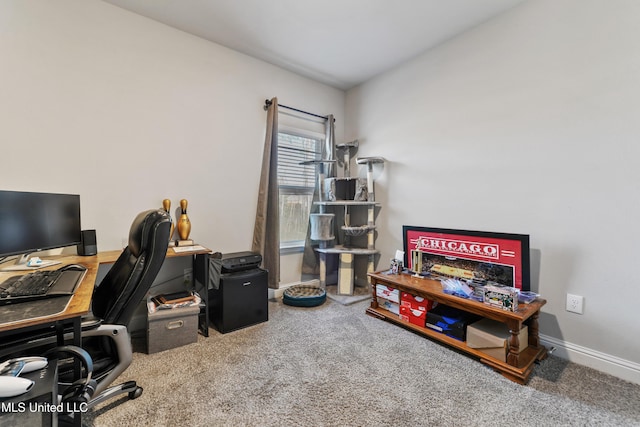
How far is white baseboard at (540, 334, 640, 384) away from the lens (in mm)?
1644

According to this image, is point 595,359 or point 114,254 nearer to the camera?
point 595,359

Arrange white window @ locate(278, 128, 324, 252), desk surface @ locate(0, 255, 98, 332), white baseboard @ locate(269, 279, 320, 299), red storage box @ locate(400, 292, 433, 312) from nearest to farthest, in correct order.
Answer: desk surface @ locate(0, 255, 98, 332), red storage box @ locate(400, 292, 433, 312), white baseboard @ locate(269, 279, 320, 299), white window @ locate(278, 128, 324, 252)

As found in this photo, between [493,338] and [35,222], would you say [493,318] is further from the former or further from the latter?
[35,222]

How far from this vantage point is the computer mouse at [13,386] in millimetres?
670

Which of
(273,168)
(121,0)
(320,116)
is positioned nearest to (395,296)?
(273,168)

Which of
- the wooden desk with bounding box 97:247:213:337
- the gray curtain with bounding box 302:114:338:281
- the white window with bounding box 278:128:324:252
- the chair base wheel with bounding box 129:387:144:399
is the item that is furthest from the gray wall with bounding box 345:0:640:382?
the chair base wheel with bounding box 129:387:144:399

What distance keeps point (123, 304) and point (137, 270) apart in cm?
16

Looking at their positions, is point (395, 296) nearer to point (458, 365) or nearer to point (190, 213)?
point (458, 365)

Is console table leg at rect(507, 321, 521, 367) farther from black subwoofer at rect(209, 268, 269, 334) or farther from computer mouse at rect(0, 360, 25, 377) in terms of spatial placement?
computer mouse at rect(0, 360, 25, 377)

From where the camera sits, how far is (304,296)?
2809 millimetres

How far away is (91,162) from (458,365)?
2.99 m

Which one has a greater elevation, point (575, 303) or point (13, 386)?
point (13, 386)

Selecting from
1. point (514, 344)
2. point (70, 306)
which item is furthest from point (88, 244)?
point (514, 344)

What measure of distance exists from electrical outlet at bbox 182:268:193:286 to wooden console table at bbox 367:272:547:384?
1717 mm
